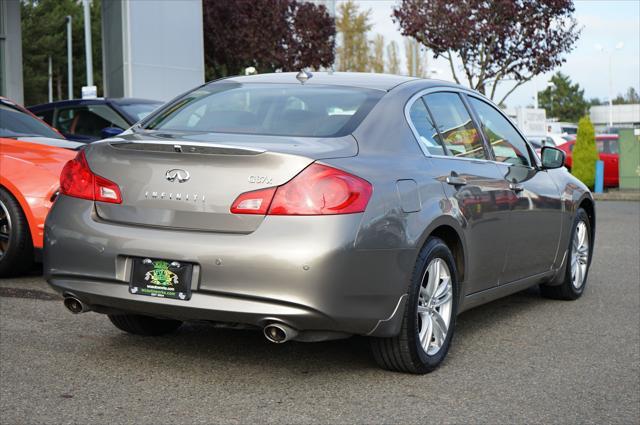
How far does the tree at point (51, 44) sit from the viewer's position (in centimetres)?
6412

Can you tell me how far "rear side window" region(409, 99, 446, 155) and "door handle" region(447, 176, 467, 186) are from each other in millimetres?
166

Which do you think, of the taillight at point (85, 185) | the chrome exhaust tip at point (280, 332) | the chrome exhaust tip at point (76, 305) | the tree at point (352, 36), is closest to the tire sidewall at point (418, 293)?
the chrome exhaust tip at point (280, 332)

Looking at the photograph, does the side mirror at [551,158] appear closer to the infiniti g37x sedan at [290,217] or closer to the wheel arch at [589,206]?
the wheel arch at [589,206]

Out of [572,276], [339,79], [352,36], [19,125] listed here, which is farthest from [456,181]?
[352,36]

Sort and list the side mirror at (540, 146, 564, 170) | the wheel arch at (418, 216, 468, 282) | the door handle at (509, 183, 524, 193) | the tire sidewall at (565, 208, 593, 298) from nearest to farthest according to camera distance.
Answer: the wheel arch at (418, 216, 468, 282) < the door handle at (509, 183, 524, 193) < the side mirror at (540, 146, 564, 170) < the tire sidewall at (565, 208, 593, 298)

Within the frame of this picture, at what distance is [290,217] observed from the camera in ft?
14.6

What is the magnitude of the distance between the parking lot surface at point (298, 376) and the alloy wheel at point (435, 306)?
180 mm

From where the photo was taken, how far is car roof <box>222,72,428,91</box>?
559 centimetres

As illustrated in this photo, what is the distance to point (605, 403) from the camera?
4.70 metres

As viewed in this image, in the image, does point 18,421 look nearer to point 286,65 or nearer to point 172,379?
point 172,379

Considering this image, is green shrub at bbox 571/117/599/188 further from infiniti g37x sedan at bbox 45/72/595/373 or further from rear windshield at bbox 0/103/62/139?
infiniti g37x sedan at bbox 45/72/595/373

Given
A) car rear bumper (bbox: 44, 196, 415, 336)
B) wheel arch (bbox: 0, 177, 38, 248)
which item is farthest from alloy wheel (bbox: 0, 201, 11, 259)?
car rear bumper (bbox: 44, 196, 415, 336)

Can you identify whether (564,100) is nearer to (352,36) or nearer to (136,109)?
(352,36)

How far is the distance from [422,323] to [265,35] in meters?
37.9
